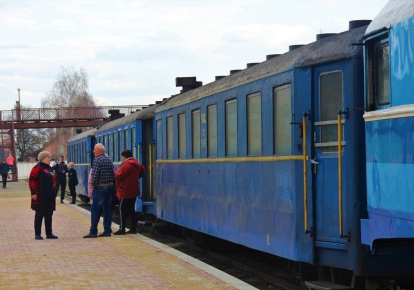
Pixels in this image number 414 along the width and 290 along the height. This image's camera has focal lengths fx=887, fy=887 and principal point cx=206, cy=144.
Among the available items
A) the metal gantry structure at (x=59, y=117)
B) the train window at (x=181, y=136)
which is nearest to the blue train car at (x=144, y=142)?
the train window at (x=181, y=136)

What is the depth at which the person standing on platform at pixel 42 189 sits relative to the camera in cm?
1595

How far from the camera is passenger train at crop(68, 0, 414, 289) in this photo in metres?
7.05

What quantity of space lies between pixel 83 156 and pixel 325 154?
26926 millimetres

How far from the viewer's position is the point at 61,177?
30656mm

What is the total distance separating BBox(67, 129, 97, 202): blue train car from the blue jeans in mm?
14762

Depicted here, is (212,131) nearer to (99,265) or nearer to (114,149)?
(99,265)

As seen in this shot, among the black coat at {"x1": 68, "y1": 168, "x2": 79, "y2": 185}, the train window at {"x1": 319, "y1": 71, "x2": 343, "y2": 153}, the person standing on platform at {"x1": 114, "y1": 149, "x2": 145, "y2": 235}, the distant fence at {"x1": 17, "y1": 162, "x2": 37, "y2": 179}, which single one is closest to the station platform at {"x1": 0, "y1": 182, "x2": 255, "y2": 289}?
the person standing on platform at {"x1": 114, "y1": 149, "x2": 145, "y2": 235}

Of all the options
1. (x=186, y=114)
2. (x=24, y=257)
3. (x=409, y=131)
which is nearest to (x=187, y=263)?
(x=24, y=257)

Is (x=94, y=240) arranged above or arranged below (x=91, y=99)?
below

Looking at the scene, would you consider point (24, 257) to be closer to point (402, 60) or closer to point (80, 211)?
point (402, 60)

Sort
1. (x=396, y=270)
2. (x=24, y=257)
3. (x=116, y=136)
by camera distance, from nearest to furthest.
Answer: (x=396, y=270) < (x=24, y=257) < (x=116, y=136)

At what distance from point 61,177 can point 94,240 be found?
15.1 m

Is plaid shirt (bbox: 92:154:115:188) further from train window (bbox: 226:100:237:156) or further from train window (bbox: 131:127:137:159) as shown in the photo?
→ train window (bbox: 131:127:137:159)

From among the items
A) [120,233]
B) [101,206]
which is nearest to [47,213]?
[101,206]
